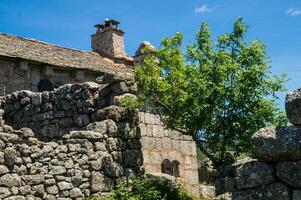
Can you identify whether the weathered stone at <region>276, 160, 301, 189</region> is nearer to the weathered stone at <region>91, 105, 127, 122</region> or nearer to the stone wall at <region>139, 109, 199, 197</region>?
the weathered stone at <region>91, 105, 127, 122</region>

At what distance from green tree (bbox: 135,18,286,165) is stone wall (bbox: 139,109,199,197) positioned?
6.75 ft

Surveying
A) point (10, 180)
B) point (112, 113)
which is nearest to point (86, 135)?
point (112, 113)

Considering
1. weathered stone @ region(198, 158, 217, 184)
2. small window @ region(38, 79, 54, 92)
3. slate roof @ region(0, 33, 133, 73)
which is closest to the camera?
slate roof @ region(0, 33, 133, 73)

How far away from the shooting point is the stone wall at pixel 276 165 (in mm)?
5211

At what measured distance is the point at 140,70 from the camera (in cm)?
1161

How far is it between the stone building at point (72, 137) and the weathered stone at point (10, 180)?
0.02 m

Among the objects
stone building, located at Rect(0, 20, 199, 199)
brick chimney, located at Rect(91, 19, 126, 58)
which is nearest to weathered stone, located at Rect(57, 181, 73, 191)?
stone building, located at Rect(0, 20, 199, 199)

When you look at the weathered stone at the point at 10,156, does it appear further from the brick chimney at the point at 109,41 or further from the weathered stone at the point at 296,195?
the brick chimney at the point at 109,41

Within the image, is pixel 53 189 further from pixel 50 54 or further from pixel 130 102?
pixel 50 54

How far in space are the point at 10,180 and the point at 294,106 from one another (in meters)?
5.46

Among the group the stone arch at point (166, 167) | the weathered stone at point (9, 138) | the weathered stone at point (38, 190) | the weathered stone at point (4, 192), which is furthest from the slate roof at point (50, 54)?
the weathered stone at point (4, 192)

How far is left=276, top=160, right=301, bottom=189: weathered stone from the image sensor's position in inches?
205

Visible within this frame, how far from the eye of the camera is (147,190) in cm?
962

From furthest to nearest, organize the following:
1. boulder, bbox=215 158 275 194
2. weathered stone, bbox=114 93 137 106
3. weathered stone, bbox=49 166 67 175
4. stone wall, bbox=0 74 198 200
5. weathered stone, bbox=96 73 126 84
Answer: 1. weathered stone, bbox=96 73 126 84
2. weathered stone, bbox=114 93 137 106
3. weathered stone, bbox=49 166 67 175
4. stone wall, bbox=0 74 198 200
5. boulder, bbox=215 158 275 194
